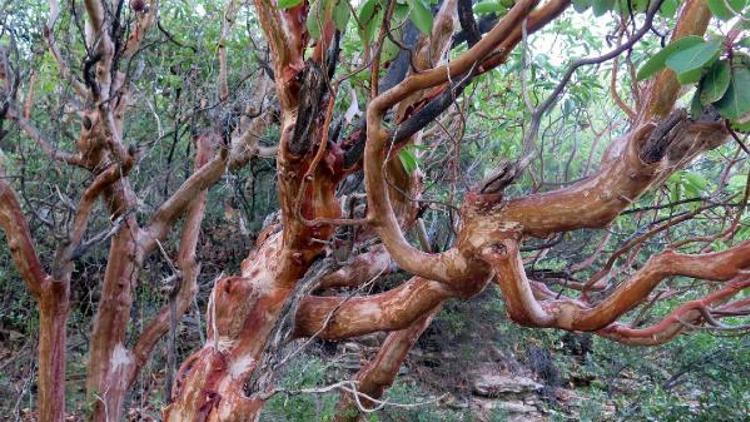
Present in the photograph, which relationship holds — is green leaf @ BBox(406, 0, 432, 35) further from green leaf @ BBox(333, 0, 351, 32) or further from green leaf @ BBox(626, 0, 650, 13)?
green leaf @ BBox(626, 0, 650, 13)

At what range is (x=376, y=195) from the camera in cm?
178

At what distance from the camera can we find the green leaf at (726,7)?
3.15 feet

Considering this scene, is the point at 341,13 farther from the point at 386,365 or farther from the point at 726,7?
the point at 386,365

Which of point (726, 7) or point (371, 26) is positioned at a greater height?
point (371, 26)

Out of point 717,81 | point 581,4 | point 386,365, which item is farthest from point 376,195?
point 386,365

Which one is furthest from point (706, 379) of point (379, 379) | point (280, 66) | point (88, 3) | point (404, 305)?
point (88, 3)

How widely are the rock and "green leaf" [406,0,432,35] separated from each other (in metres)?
4.45

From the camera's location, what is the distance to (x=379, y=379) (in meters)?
3.34

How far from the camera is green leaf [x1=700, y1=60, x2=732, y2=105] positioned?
0.94 meters

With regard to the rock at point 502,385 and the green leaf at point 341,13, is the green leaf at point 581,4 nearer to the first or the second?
the green leaf at point 341,13

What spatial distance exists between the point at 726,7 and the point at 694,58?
168mm

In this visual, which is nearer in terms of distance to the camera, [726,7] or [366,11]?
[726,7]

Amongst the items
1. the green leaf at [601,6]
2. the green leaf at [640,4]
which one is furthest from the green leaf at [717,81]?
the green leaf at [640,4]

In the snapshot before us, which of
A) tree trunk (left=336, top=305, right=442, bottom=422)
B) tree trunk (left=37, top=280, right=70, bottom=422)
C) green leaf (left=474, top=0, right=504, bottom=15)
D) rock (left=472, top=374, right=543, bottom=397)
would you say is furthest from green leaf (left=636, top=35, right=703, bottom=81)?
rock (left=472, top=374, right=543, bottom=397)
